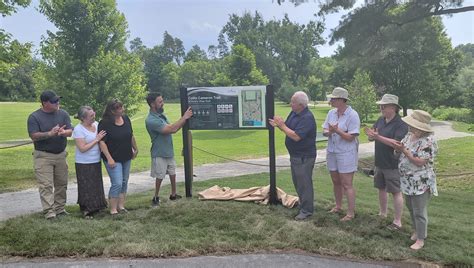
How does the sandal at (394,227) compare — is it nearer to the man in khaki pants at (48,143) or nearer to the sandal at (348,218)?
the sandal at (348,218)

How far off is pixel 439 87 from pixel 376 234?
40.9 metres

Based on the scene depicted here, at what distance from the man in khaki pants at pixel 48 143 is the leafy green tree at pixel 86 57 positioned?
63.8ft

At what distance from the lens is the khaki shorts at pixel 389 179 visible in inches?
219

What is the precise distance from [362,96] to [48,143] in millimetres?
32962

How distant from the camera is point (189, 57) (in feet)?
369

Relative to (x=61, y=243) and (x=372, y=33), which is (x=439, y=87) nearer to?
(x=372, y=33)

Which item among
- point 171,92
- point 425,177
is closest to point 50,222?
point 425,177

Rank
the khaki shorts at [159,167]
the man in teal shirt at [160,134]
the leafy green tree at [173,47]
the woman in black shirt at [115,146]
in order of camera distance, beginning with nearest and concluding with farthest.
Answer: the woman in black shirt at [115,146], the man in teal shirt at [160,134], the khaki shorts at [159,167], the leafy green tree at [173,47]

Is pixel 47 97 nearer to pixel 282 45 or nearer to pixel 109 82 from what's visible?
pixel 109 82

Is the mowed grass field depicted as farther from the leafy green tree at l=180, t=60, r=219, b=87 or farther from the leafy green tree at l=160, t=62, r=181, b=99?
the leafy green tree at l=160, t=62, r=181, b=99

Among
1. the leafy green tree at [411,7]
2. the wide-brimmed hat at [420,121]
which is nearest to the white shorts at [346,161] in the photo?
the wide-brimmed hat at [420,121]

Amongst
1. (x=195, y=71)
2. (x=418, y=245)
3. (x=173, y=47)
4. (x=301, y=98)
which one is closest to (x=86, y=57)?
(x=301, y=98)

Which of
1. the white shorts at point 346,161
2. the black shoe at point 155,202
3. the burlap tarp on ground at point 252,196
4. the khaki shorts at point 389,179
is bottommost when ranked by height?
the black shoe at point 155,202

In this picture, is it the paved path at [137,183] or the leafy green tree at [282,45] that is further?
the leafy green tree at [282,45]
